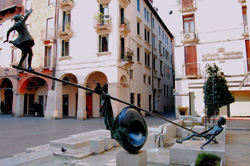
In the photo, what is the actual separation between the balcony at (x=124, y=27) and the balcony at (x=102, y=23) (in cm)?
123

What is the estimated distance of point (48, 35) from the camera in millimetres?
24594

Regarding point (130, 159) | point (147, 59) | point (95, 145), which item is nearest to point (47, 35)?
point (147, 59)

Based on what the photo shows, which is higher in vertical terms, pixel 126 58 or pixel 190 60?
pixel 126 58

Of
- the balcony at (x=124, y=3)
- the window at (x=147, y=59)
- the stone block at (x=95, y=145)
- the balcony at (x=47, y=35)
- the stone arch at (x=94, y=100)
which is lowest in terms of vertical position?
the stone block at (x=95, y=145)

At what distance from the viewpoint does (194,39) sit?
20.9 meters

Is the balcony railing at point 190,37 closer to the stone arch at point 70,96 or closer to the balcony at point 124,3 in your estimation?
the balcony at point 124,3

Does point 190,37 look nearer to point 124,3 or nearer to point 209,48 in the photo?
point 209,48

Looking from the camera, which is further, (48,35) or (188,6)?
(48,35)

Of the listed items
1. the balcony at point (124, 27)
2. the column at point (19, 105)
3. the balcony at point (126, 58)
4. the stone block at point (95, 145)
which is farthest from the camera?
the column at point (19, 105)

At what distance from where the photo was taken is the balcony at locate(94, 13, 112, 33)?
70.1ft

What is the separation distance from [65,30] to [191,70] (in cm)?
1441

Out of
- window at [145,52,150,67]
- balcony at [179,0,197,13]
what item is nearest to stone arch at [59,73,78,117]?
window at [145,52,150,67]

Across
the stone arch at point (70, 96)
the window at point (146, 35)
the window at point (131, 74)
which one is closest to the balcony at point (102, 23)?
the window at point (131, 74)

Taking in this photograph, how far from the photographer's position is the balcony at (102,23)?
21352 mm
